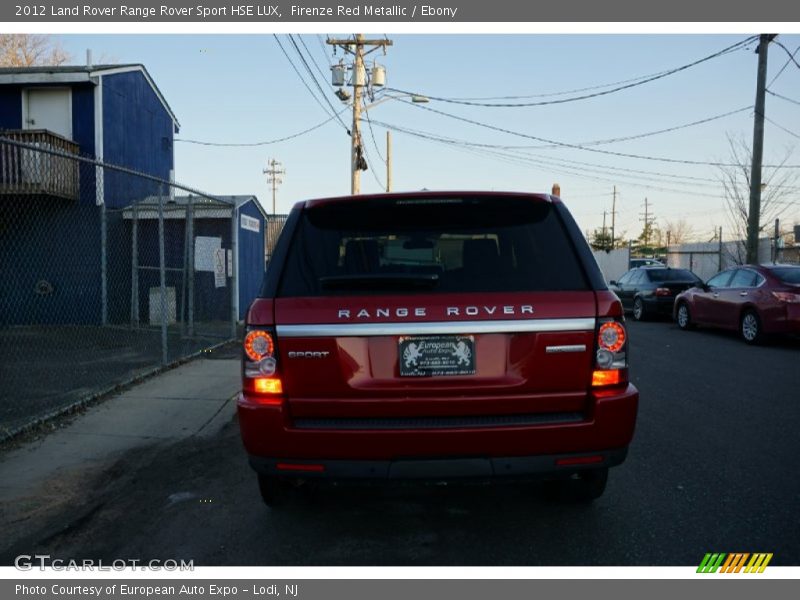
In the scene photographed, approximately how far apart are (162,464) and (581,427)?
3379mm

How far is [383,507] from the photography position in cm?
420

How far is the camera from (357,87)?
25.7m

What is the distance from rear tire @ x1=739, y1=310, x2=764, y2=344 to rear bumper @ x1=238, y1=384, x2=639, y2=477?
32.8 feet

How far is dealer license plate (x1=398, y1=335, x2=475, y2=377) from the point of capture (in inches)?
128

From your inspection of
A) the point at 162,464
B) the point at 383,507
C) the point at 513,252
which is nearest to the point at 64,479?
the point at 162,464

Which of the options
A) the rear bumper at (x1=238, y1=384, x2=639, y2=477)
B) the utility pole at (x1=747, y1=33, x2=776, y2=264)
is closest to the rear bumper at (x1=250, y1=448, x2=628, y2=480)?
the rear bumper at (x1=238, y1=384, x2=639, y2=477)

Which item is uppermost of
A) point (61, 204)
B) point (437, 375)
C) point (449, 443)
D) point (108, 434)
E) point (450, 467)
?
point (61, 204)

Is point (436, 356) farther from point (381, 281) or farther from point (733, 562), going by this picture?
point (733, 562)

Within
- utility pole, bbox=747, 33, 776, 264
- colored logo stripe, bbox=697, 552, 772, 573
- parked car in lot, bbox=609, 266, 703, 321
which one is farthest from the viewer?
utility pole, bbox=747, 33, 776, 264

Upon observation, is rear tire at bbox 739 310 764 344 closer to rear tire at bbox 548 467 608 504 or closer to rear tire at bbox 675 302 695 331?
rear tire at bbox 675 302 695 331

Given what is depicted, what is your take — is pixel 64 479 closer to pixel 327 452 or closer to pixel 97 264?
pixel 327 452

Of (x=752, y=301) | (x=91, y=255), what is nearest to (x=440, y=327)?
(x=752, y=301)

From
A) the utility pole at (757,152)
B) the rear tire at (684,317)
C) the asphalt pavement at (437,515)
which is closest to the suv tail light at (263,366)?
the asphalt pavement at (437,515)

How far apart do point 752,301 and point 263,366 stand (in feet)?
36.5
